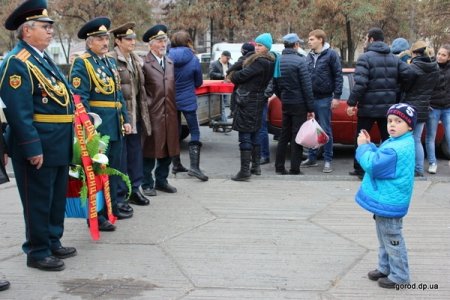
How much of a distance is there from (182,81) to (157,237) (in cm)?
260

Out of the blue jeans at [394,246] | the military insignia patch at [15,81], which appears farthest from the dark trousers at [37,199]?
the blue jeans at [394,246]

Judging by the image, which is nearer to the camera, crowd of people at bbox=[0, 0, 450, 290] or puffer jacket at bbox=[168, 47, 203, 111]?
crowd of people at bbox=[0, 0, 450, 290]

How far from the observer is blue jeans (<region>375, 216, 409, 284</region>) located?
4.15 m

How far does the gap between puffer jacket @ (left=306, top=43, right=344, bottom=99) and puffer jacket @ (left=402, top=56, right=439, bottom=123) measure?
93 centimetres

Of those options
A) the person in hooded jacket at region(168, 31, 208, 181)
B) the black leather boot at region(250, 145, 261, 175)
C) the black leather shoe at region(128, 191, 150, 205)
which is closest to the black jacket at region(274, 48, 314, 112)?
the black leather boot at region(250, 145, 261, 175)

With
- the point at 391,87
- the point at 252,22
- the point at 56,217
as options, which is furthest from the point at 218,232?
the point at 252,22

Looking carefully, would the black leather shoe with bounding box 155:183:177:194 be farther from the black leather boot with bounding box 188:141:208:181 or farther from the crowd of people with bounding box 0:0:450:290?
the black leather boot with bounding box 188:141:208:181

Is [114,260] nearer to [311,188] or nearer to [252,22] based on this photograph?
[311,188]

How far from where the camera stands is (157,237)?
5488 millimetres

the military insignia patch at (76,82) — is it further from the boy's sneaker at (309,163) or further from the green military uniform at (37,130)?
the boy's sneaker at (309,163)

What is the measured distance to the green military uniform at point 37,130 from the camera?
4.30 meters

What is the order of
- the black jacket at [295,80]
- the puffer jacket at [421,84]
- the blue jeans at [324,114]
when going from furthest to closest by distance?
the blue jeans at [324,114] → the black jacket at [295,80] → the puffer jacket at [421,84]

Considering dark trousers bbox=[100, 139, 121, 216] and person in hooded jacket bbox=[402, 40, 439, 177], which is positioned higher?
person in hooded jacket bbox=[402, 40, 439, 177]

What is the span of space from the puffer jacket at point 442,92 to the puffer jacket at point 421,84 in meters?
0.26
